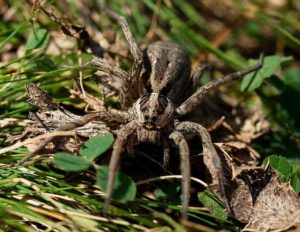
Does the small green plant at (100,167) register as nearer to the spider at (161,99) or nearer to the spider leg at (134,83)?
the spider at (161,99)

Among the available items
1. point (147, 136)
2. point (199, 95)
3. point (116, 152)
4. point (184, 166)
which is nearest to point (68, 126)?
point (116, 152)

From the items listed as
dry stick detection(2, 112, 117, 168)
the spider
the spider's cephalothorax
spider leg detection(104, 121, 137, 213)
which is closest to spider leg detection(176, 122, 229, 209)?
the spider

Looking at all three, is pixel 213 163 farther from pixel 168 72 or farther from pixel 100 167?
pixel 168 72

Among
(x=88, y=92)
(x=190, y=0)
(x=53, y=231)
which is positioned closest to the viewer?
(x=53, y=231)

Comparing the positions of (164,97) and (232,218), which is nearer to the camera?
(232,218)

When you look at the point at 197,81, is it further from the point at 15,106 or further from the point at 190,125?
the point at 15,106

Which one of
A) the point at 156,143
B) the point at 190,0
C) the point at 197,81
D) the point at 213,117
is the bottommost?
the point at 156,143

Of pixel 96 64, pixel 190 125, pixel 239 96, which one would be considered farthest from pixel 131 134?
pixel 239 96

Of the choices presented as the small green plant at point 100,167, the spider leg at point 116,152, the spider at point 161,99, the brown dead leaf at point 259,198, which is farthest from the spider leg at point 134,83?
the brown dead leaf at point 259,198
